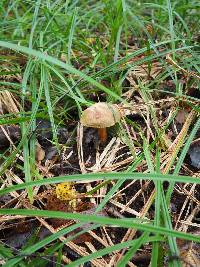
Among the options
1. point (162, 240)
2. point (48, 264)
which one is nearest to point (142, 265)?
point (162, 240)

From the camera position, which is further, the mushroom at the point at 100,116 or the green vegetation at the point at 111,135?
the mushroom at the point at 100,116

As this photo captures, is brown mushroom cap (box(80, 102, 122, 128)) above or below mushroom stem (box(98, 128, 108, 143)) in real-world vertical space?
above

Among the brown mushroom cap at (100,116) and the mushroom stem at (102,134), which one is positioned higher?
the brown mushroom cap at (100,116)

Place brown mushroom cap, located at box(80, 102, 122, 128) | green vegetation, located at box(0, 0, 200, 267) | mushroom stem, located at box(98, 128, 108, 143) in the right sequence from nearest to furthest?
green vegetation, located at box(0, 0, 200, 267) < brown mushroom cap, located at box(80, 102, 122, 128) < mushroom stem, located at box(98, 128, 108, 143)

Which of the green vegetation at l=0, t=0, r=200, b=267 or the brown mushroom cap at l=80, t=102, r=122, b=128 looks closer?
the green vegetation at l=0, t=0, r=200, b=267

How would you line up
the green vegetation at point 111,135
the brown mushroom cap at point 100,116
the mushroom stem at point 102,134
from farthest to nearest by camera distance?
the mushroom stem at point 102,134 < the brown mushroom cap at point 100,116 < the green vegetation at point 111,135

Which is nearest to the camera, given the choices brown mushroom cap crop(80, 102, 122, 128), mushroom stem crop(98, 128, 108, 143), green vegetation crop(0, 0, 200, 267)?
green vegetation crop(0, 0, 200, 267)

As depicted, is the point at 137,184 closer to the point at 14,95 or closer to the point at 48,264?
the point at 48,264

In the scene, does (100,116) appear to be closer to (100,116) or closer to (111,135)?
(100,116)
